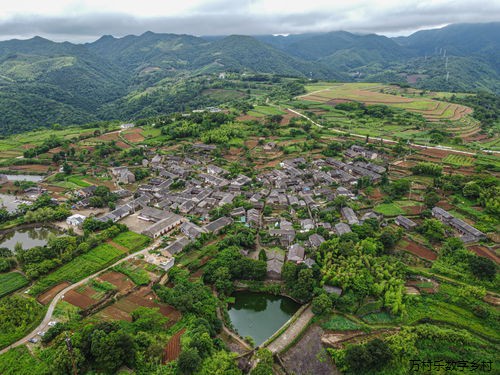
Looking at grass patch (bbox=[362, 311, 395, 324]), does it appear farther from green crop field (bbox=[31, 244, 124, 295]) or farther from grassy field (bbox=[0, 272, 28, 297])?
grassy field (bbox=[0, 272, 28, 297])

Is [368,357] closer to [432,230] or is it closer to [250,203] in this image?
[432,230]

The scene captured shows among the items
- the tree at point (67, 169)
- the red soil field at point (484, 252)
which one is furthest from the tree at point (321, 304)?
the tree at point (67, 169)

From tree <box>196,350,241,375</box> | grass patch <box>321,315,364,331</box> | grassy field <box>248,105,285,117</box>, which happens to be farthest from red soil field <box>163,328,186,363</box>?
grassy field <box>248,105,285,117</box>

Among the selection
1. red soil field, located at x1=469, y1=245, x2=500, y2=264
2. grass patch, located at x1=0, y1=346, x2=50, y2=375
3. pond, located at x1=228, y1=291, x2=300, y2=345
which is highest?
grass patch, located at x1=0, y1=346, x2=50, y2=375

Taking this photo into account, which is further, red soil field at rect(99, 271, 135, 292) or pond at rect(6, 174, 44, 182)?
pond at rect(6, 174, 44, 182)

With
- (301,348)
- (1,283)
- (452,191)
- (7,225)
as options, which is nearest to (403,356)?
(301,348)

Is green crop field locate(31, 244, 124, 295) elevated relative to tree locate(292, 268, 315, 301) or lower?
elevated

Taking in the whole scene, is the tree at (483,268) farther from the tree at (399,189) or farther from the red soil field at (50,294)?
the red soil field at (50,294)

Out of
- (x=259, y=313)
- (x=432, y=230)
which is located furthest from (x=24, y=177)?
(x=432, y=230)

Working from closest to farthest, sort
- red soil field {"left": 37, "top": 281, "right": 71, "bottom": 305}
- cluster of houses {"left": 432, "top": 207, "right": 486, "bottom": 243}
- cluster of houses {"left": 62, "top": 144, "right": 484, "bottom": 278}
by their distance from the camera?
red soil field {"left": 37, "top": 281, "right": 71, "bottom": 305}
cluster of houses {"left": 432, "top": 207, "right": 486, "bottom": 243}
cluster of houses {"left": 62, "top": 144, "right": 484, "bottom": 278}
